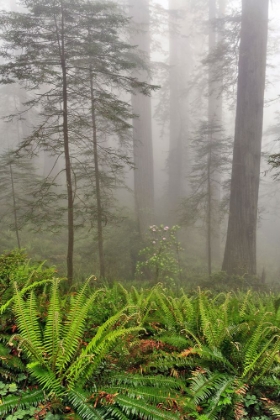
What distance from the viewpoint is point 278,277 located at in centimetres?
1513

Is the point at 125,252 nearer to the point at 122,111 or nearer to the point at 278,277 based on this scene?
the point at 122,111

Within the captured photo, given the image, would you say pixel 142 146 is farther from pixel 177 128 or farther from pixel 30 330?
pixel 30 330

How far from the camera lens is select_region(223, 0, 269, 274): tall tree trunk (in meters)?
9.96

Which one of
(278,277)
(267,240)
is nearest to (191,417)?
(278,277)

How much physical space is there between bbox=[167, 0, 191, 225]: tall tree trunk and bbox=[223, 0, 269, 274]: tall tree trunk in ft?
24.5

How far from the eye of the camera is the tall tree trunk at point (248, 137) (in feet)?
32.7

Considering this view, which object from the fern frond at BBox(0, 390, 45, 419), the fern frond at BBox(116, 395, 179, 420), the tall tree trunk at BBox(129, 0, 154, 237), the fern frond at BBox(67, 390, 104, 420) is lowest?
the fern frond at BBox(116, 395, 179, 420)

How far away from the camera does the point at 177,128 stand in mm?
21734

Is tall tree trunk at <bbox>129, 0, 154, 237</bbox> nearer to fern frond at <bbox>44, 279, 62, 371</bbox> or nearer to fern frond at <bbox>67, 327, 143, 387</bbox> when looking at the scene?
fern frond at <bbox>44, 279, 62, 371</bbox>

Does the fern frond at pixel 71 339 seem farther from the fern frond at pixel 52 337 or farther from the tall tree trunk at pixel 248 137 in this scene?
the tall tree trunk at pixel 248 137

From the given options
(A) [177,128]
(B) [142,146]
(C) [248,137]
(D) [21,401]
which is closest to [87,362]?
(D) [21,401]

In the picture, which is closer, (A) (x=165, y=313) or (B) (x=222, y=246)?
(A) (x=165, y=313)

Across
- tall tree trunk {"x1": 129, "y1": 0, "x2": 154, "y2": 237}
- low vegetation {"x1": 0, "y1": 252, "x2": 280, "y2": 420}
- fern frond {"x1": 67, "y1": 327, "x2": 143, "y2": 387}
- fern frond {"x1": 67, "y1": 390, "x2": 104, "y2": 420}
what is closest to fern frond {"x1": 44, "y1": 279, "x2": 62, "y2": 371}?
low vegetation {"x1": 0, "y1": 252, "x2": 280, "y2": 420}

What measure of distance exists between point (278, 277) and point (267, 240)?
26.4 feet
